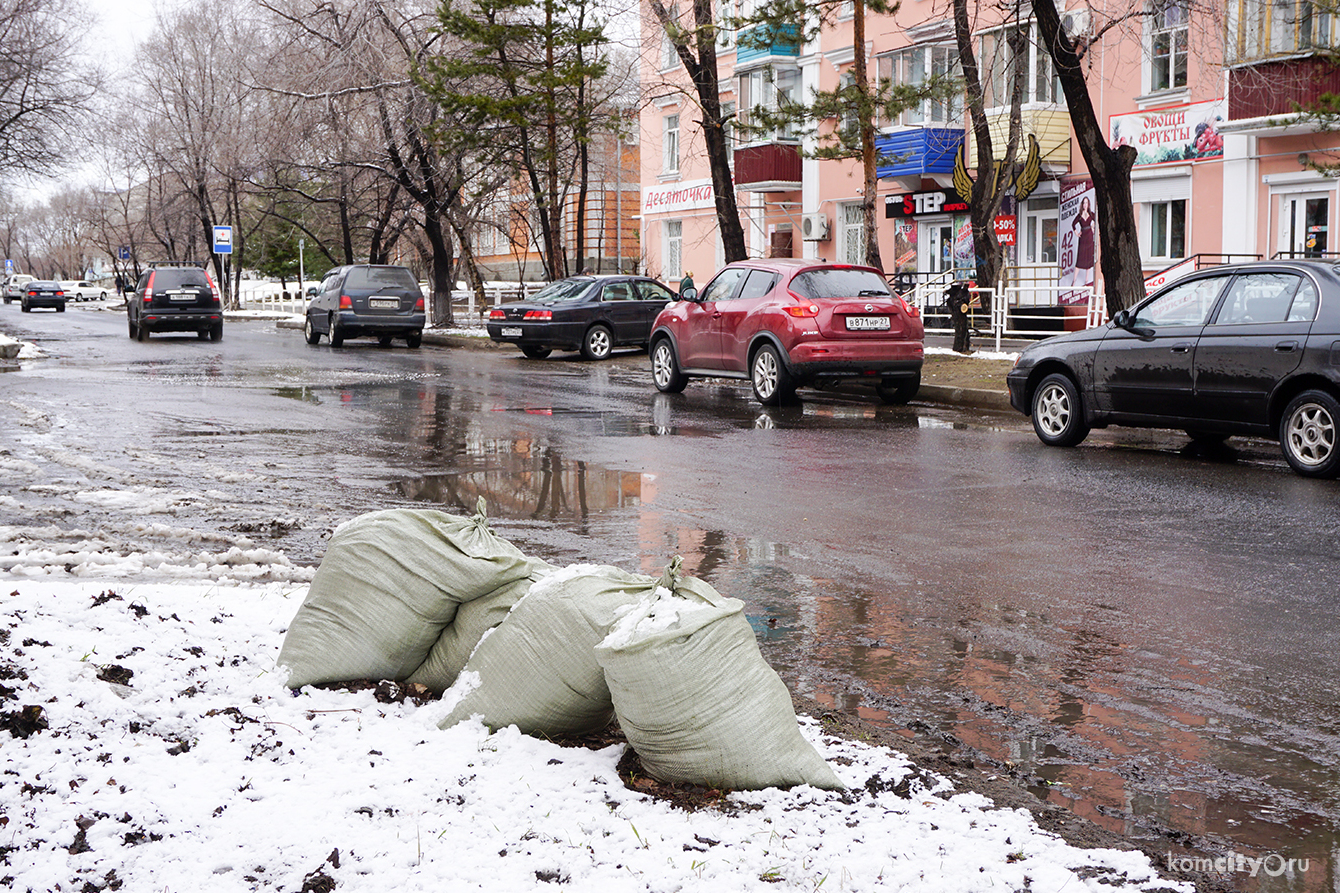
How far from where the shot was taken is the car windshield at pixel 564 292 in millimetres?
26578

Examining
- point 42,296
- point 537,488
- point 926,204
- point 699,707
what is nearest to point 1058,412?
point 537,488

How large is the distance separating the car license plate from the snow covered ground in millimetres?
12145

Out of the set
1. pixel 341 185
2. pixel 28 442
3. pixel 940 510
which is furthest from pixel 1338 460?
pixel 341 185

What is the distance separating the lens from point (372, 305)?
98.6 ft

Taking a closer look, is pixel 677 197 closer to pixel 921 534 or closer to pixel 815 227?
pixel 815 227

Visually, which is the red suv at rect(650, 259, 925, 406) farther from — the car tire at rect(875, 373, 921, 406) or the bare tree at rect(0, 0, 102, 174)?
the bare tree at rect(0, 0, 102, 174)

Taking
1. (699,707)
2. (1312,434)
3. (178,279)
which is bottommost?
(699,707)

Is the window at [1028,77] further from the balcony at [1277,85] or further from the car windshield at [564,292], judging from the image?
the car windshield at [564,292]

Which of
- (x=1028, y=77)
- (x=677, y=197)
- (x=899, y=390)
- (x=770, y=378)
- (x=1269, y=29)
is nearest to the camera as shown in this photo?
(x=770, y=378)

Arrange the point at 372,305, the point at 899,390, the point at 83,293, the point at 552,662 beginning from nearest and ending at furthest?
1. the point at 552,662
2. the point at 899,390
3. the point at 372,305
4. the point at 83,293

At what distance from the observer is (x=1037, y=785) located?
368cm

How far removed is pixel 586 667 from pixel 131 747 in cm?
121

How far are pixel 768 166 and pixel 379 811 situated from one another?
36.0 m

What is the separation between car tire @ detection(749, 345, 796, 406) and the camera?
623 inches
